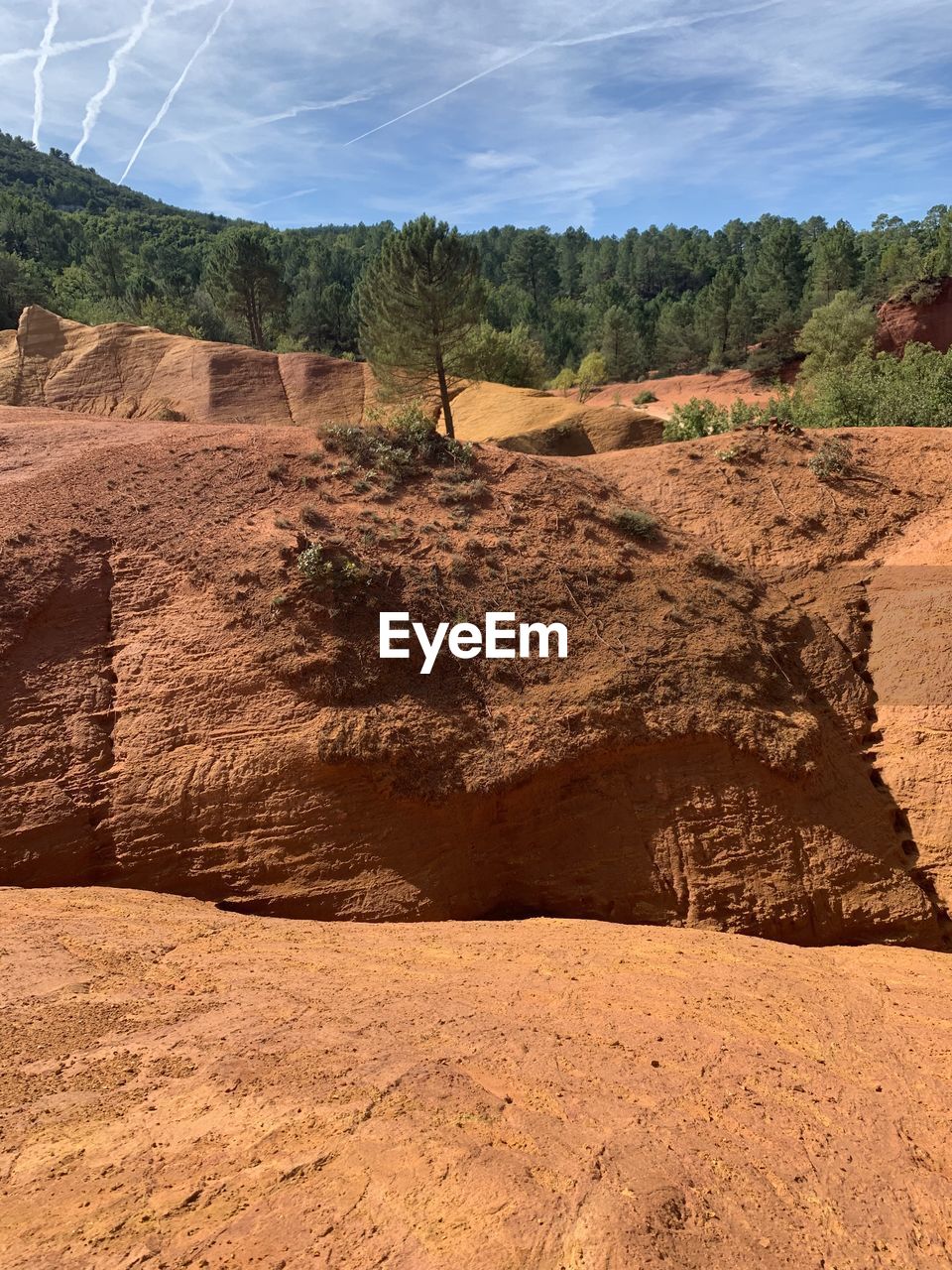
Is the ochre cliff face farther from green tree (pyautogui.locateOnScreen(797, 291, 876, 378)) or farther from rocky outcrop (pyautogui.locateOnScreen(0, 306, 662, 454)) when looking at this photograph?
green tree (pyautogui.locateOnScreen(797, 291, 876, 378))

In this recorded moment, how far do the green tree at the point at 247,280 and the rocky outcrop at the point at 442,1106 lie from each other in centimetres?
3642

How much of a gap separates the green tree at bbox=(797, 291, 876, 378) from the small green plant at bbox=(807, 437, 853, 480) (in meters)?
25.9

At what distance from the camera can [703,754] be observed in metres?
8.53

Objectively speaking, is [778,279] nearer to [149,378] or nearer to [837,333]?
[837,333]

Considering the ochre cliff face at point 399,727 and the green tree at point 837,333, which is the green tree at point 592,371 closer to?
the green tree at point 837,333

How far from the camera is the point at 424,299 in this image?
18.6 metres


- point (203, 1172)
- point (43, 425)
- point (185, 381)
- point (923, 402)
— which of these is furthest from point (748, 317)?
point (203, 1172)

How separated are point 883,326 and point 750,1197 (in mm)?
50792

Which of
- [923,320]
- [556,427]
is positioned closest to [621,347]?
[923,320]

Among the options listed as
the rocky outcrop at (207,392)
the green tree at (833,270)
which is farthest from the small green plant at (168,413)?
the green tree at (833,270)

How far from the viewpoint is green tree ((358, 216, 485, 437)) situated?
18.2 metres

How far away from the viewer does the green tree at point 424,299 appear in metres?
18.2

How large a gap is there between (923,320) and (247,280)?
40.0 m

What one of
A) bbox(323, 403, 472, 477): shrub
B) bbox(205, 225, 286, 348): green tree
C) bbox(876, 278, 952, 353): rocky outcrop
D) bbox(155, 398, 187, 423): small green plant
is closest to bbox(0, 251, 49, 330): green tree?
bbox(205, 225, 286, 348): green tree
